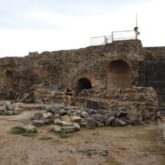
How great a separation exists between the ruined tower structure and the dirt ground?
733 cm

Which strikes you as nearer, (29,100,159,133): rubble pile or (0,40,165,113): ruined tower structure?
(29,100,159,133): rubble pile

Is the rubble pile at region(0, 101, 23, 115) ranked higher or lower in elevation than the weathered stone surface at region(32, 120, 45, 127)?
higher

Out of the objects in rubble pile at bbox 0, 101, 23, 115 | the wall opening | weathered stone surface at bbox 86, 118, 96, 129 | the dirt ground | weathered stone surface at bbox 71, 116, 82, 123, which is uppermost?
the wall opening

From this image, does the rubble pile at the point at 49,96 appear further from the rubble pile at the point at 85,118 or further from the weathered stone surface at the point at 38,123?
the weathered stone surface at the point at 38,123

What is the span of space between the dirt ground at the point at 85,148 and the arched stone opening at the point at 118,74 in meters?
8.67

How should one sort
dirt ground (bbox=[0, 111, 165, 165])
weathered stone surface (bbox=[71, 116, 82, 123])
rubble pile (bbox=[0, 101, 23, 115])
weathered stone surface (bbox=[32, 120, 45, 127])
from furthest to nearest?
rubble pile (bbox=[0, 101, 23, 115])
weathered stone surface (bbox=[71, 116, 82, 123])
weathered stone surface (bbox=[32, 120, 45, 127])
dirt ground (bbox=[0, 111, 165, 165])

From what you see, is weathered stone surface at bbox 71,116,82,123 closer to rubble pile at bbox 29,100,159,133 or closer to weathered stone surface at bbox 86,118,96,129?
rubble pile at bbox 29,100,159,133

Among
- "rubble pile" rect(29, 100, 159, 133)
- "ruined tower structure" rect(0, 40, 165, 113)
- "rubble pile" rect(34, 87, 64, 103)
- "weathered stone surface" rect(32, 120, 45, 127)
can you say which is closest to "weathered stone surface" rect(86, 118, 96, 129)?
"rubble pile" rect(29, 100, 159, 133)

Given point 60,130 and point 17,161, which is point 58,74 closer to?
point 60,130

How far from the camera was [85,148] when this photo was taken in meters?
7.52

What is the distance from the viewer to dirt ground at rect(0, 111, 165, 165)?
6.67 m

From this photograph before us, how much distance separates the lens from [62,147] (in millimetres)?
7562

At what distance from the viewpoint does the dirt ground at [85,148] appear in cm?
667

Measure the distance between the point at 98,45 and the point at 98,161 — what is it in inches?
518
